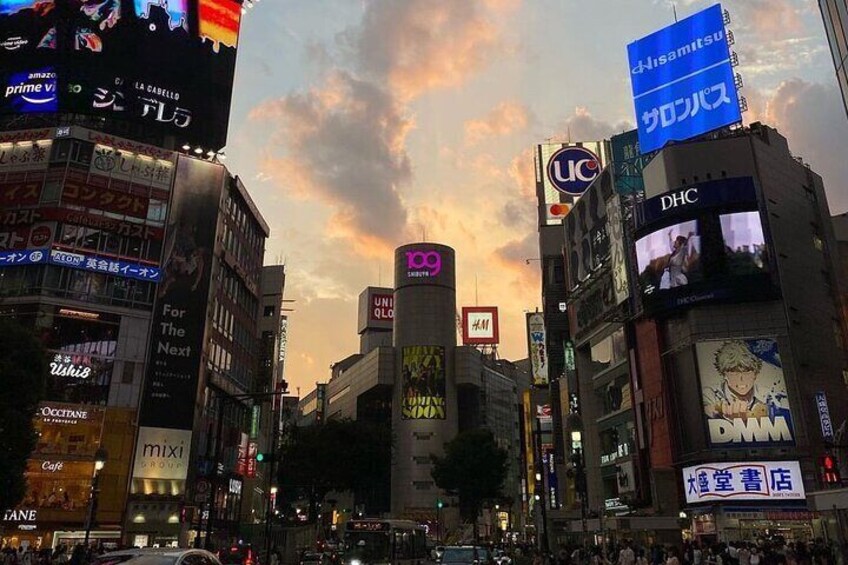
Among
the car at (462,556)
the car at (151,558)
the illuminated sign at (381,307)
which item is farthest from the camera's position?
the illuminated sign at (381,307)

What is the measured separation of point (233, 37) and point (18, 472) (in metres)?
51.2

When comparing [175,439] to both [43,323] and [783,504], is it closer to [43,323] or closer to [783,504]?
[43,323]

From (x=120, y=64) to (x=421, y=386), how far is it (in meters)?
67.2

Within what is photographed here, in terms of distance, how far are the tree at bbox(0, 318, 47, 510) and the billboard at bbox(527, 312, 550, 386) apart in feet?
193

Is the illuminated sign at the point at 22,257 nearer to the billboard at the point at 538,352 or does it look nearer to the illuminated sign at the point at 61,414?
the illuminated sign at the point at 61,414

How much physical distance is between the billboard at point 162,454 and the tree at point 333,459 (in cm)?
2680

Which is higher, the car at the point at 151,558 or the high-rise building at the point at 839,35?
the high-rise building at the point at 839,35

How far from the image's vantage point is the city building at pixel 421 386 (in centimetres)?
10738

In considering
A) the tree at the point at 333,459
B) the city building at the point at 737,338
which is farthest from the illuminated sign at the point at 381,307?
→ the city building at the point at 737,338

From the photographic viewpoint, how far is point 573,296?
6519 centimetres

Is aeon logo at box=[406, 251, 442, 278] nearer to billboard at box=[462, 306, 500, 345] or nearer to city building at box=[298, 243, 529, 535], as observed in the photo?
city building at box=[298, 243, 529, 535]

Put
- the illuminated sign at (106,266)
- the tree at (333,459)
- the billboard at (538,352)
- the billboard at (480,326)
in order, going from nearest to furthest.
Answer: the illuminated sign at (106,266), the tree at (333,459), the billboard at (538,352), the billboard at (480,326)

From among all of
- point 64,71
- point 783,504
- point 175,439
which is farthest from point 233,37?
point 783,504

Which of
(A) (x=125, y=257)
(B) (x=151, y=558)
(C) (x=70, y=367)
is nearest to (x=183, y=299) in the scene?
(A) (x=125, y=257)
